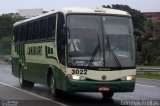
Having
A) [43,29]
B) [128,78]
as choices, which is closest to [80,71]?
[128,78]

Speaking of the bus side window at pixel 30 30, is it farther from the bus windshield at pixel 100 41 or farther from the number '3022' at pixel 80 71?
the number '3022' at pixel 80 71

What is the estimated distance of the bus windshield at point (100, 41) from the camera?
15.4 meters

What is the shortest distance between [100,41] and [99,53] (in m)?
0.40

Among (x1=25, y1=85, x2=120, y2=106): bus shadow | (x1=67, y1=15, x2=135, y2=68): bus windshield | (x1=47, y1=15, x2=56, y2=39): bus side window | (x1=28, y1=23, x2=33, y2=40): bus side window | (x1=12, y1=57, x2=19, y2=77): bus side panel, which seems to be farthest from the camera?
(x1=12, y1=57, x2=19, y2=77): bus side panel

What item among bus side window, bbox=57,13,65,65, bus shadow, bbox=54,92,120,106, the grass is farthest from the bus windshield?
the grass

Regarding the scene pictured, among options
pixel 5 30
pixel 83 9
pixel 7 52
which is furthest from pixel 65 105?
pixel 5 30

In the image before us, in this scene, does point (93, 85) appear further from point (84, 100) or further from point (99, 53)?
point (84, 100)

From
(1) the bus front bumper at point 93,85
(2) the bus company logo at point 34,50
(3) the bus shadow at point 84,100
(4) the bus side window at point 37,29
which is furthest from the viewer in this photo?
(4) the bus side window at point 37,29

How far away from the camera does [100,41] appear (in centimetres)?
1560

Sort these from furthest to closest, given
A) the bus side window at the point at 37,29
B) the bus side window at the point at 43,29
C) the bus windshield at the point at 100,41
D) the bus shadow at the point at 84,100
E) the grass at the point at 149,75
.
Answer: the grass at the point at 149,75 < the bus side window at the point at 37,29 < the bus side window at the point at 43,29 < the bus shadow at the point at 84,100 < the bus windshield at the point at 100,41

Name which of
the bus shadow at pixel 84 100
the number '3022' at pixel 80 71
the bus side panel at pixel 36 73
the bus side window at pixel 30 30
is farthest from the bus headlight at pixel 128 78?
the bus side window at pixel 30 30

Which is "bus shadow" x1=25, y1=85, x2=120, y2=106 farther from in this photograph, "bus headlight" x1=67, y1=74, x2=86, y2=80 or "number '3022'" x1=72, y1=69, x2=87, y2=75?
"number '3022'" x1=72, y1=69, x2=87, y2=75

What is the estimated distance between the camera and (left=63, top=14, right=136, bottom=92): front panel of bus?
15219mm

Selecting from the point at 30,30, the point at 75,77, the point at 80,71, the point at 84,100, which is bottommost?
the point at 84,100
